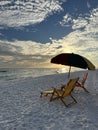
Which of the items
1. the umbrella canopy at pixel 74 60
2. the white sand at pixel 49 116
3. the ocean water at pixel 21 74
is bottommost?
the ocean water at pixel 21 74

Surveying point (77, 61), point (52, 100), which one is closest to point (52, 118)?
point (52, 100)

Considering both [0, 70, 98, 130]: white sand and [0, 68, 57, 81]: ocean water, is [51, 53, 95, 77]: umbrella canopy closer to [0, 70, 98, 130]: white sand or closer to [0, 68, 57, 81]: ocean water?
[0, 70, 98, 130]: white sand

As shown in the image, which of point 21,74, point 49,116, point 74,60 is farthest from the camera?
point 21,74

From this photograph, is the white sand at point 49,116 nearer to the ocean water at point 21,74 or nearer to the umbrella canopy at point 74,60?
the umbrella canopy at point 74,60

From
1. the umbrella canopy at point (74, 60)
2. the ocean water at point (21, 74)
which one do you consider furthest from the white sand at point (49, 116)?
the ocean water at point (21, 74)

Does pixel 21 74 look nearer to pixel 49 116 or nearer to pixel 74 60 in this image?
pixel 74 60

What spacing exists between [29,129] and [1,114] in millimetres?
2174

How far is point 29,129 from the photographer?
6816mm

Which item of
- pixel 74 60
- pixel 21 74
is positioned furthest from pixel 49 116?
pixel 21 74

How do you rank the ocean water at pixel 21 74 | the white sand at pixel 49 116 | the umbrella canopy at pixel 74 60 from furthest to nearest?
the ocean water at pixel 21 74
the umbrella canopy at pixel 74 60
the white sand at pixel 49 116

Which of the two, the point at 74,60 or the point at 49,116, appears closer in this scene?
the point at 49,116

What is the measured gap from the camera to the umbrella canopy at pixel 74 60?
1123cm

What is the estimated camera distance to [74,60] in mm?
11547

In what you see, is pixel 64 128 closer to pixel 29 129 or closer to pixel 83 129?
pixel 83 129
